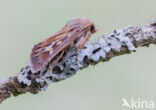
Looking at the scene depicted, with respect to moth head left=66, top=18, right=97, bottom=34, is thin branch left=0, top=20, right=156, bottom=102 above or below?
below

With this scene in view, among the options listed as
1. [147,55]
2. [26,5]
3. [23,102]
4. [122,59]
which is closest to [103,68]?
[122,59]

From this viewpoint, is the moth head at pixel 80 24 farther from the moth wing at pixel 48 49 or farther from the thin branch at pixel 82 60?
the thin branch at pixel 82 60

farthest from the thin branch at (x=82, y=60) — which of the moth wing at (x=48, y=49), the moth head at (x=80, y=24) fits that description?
the moth head at (x=80, y=24)

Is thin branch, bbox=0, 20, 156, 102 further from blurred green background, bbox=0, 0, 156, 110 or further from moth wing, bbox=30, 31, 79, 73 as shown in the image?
blurred green background, bbox=0, 0, 156, 110

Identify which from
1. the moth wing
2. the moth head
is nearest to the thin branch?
the moth wing

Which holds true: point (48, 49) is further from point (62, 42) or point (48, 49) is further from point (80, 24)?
point (80, 24)

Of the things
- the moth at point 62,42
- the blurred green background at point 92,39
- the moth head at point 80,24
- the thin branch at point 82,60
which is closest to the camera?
the thin branch at point 82,60

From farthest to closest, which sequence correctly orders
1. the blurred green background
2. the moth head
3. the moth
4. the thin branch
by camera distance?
the blurred green background, the moth head, the moth, the thin branch
